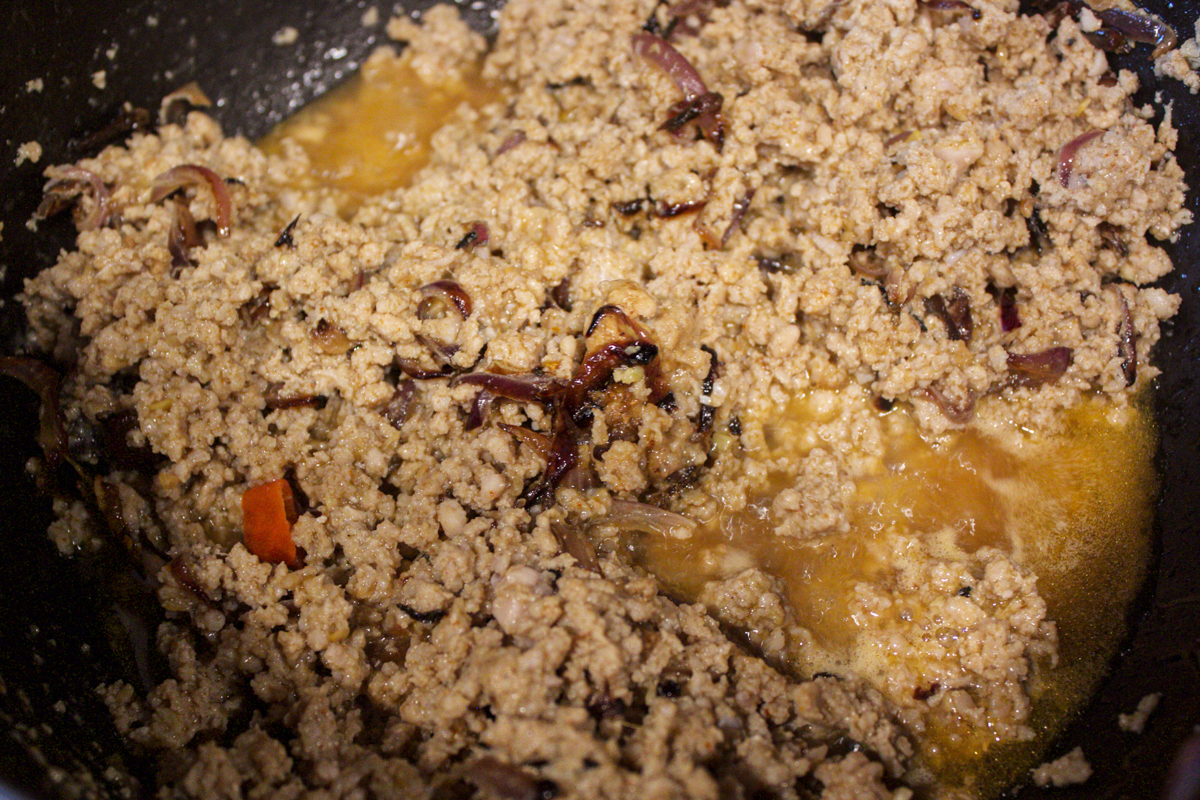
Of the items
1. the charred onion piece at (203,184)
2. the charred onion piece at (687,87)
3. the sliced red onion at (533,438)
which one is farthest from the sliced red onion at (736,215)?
the charred onion piece at (203,184)

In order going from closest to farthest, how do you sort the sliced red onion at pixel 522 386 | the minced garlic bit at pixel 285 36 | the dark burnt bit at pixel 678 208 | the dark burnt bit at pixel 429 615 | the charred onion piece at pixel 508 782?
the charred onion piece at pixel 508 782
the dark burnt bit at pixel 429 615
the sliced red onion at pixel 522 386
the dark burnt bit at pixel 678 208
the minced garlic bit at pixel 285 36

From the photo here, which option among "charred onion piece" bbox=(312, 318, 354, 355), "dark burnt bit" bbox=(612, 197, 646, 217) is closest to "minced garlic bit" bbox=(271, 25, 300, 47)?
"charred onion piece" bbox=(312, 318, 354, 355)

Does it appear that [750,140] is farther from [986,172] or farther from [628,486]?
[628,486]

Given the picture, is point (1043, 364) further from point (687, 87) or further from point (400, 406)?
point (400, 406)

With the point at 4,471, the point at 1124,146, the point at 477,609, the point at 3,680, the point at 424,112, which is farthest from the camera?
the point at 424,112

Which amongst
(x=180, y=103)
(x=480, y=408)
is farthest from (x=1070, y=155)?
(x=180, y=103)

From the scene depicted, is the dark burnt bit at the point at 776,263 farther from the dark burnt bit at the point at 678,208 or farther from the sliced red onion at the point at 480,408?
the sliced red onion at the point at 480,408

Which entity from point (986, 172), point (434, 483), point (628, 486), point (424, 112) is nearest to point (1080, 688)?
point (628, 486)
